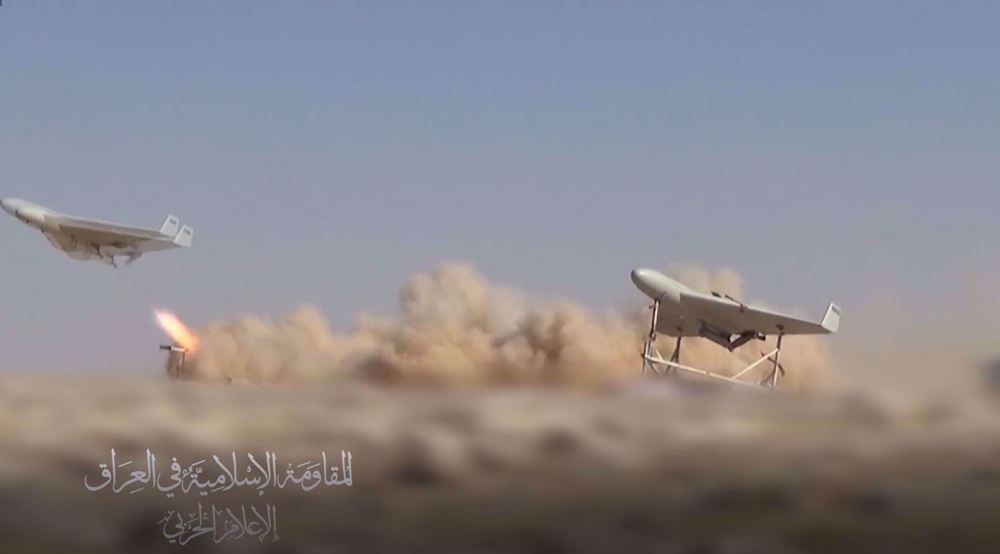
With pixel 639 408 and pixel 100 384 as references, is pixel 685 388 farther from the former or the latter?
pixel 100 384

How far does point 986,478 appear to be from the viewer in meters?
8.51

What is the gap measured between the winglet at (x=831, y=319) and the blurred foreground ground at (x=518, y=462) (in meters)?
33.3

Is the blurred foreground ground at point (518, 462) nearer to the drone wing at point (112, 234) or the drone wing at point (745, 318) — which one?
the drone wing at point (112, 234)

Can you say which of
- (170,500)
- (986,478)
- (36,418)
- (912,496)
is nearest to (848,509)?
(912,496)

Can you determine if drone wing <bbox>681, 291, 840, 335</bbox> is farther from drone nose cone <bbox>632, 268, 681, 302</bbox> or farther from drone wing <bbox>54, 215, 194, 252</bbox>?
drone wing <bbox>54, 215, 194, 252</bbox>

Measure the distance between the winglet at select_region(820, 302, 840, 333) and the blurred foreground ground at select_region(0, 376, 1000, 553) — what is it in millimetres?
33296

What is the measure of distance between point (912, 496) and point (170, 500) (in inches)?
243

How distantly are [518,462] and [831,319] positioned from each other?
36.6 meters

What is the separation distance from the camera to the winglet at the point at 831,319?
134 ft

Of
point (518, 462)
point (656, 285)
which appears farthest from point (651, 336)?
point (518, 462)

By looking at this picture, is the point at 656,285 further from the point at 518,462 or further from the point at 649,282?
the point at 518,462

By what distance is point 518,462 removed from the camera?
8211 mm

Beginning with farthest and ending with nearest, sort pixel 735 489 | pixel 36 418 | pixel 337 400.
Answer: pixel 735 489
pixel 337 400
pixel 36 418

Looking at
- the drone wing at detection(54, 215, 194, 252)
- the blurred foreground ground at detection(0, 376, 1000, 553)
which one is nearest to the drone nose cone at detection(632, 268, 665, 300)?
the drone wing at detection(54, 215, 194, 252)
